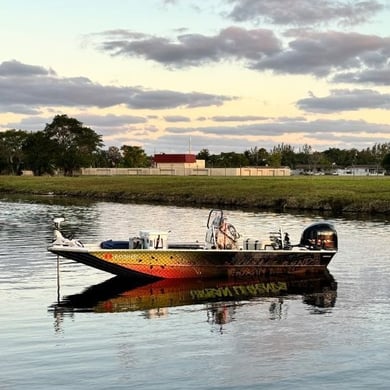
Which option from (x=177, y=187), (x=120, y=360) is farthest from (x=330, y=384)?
(x=177, y=187)

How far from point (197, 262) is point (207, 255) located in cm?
58

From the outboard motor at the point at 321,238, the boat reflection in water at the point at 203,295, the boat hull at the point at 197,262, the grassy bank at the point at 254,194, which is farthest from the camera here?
the grassy bank at the point at 254,194

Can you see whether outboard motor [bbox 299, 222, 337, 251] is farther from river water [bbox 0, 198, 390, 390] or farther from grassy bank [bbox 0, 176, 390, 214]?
grassy bank [bbox 0, 176, 390, 214]

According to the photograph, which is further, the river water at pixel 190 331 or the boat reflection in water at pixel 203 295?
the boat reflection in water at pixel 203 295

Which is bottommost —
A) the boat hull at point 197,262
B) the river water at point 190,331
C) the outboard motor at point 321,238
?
the river water at point 190,331

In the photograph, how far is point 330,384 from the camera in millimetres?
18125

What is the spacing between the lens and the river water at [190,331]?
1872 cm

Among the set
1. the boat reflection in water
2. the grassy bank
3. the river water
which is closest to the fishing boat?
the boat reflection in water

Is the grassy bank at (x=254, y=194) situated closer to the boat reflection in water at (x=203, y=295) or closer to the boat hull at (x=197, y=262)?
the boat hull at (x=197, y=262)

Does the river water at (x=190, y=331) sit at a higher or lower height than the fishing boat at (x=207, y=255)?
lower

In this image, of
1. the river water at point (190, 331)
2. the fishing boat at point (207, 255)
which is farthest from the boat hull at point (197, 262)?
the river water at point (190, 331)

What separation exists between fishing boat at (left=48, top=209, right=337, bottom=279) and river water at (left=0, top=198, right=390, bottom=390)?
1.18 m

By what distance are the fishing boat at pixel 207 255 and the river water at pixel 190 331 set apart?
1.18 meters

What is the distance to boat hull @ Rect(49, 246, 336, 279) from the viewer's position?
32875 mm
